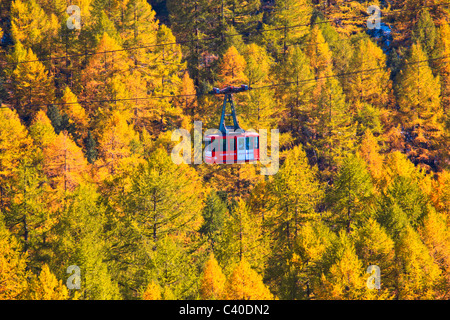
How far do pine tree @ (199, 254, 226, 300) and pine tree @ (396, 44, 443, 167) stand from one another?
34.1 metres

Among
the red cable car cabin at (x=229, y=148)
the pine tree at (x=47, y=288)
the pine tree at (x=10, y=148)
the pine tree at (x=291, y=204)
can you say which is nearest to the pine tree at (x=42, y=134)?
the pine tree at (x=10, y=148)

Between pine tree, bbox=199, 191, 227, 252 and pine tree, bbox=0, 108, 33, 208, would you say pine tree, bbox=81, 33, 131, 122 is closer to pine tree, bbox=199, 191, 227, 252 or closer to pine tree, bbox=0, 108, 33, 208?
pine tree, bbox=0, 108, 33, 208

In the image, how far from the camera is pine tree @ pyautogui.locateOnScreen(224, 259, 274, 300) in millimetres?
37469

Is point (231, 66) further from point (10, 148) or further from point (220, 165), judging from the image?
point (10, 148)

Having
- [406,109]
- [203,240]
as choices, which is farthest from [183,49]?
[203,240]

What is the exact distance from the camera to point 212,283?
38875 mm

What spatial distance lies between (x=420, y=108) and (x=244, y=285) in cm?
3767

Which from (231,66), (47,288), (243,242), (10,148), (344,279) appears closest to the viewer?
(344,279)

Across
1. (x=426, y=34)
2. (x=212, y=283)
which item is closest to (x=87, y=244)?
(x=212, y=283)

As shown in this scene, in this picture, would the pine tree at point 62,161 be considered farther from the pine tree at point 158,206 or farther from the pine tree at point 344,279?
the pine tree at point 344,279

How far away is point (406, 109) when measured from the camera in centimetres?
6688

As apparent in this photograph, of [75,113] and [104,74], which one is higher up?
[104,74]

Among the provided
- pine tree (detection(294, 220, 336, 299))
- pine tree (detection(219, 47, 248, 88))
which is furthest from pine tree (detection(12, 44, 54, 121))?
pine tree (detection(294, 220, 336, 299))

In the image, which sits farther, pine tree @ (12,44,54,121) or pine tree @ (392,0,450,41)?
pine tree @ (392,0,450,41)
